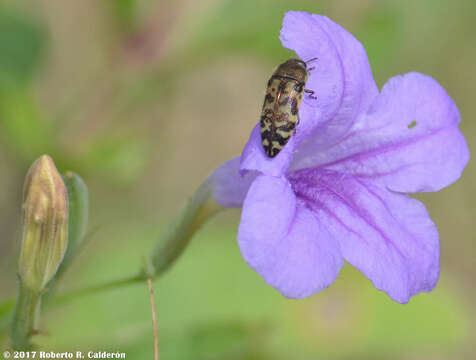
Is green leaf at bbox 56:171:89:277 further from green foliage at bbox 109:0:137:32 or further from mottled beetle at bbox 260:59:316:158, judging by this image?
green foliage at bbox 109:0:137:32

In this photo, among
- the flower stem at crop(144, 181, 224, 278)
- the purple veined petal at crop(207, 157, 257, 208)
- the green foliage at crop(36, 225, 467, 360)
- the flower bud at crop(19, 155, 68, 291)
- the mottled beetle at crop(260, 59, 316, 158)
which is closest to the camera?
the mottled beetle at crop(260, 59, 316, 158)

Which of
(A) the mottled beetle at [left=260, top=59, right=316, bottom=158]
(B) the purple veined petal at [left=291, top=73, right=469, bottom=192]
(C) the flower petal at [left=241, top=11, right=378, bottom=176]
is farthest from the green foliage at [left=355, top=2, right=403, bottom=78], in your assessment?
(A) the mottled beetle at [left=260, top=59, right=316, bottom=158]

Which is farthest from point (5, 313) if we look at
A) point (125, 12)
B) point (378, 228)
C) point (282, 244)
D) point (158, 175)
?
point (158, 175)

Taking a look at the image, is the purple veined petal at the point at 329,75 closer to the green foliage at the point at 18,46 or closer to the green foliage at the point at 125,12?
the green foliage at the point at 125,12

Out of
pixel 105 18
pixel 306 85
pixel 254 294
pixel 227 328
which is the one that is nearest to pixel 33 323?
pixel 227 328

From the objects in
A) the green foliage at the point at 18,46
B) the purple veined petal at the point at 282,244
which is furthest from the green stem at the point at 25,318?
the green foliage at the point at 18,46
